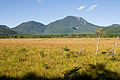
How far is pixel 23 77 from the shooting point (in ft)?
16.9

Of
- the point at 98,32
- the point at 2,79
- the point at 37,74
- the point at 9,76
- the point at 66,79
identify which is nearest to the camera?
the point at 66,79

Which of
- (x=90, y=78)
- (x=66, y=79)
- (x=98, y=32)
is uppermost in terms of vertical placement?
(x=98, y=32)

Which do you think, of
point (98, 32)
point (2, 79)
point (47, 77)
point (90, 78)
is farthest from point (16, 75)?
point (98, 32)

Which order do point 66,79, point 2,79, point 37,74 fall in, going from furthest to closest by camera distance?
point 37,74 < point 2,79 < point 66,79

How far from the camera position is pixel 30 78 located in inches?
200

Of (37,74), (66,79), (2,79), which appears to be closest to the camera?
(66,79)

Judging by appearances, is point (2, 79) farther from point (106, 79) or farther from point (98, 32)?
point (98, 32)

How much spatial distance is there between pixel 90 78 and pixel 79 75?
0.57 metres

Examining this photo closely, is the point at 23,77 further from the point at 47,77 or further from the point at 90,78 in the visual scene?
the point at 90,78

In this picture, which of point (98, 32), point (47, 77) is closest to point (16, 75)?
point (47, 77)

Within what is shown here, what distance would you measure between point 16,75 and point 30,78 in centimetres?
84

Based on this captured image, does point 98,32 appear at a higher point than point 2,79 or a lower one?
higher

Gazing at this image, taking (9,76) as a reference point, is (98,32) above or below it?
above

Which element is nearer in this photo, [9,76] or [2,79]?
[2,79]
